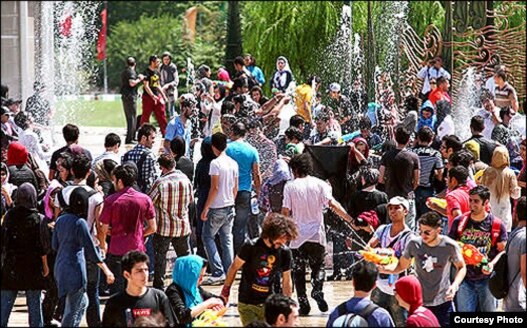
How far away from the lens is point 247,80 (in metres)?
24.9

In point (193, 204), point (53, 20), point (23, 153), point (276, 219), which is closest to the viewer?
point (276, 219)

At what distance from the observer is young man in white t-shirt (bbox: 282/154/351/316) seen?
44.8 feet

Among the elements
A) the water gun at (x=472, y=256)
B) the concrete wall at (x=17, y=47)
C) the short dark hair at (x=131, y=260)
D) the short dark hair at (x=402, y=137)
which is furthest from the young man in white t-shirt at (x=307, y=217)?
the concrete wall at (x=17, y=47)

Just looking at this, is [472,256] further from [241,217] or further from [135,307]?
[241,217]

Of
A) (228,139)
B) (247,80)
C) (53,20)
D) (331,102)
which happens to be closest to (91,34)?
(53,20)

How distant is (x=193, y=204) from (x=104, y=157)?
1458mm

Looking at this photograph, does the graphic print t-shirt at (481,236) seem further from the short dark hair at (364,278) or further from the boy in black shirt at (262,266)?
the short dark hair at (364,278)

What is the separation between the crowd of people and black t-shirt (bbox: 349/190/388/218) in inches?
0.9

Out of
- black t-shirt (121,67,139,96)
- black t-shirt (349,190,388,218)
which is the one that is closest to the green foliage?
black t-shirt (121,67,139,96)

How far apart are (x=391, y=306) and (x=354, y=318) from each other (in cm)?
221

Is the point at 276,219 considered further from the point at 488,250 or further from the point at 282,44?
the point at 282,44

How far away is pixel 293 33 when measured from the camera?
37.4 metres

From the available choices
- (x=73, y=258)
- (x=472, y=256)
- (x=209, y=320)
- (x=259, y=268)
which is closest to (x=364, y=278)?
(x=209, y=320)

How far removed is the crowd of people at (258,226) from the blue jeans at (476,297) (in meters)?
0.01
